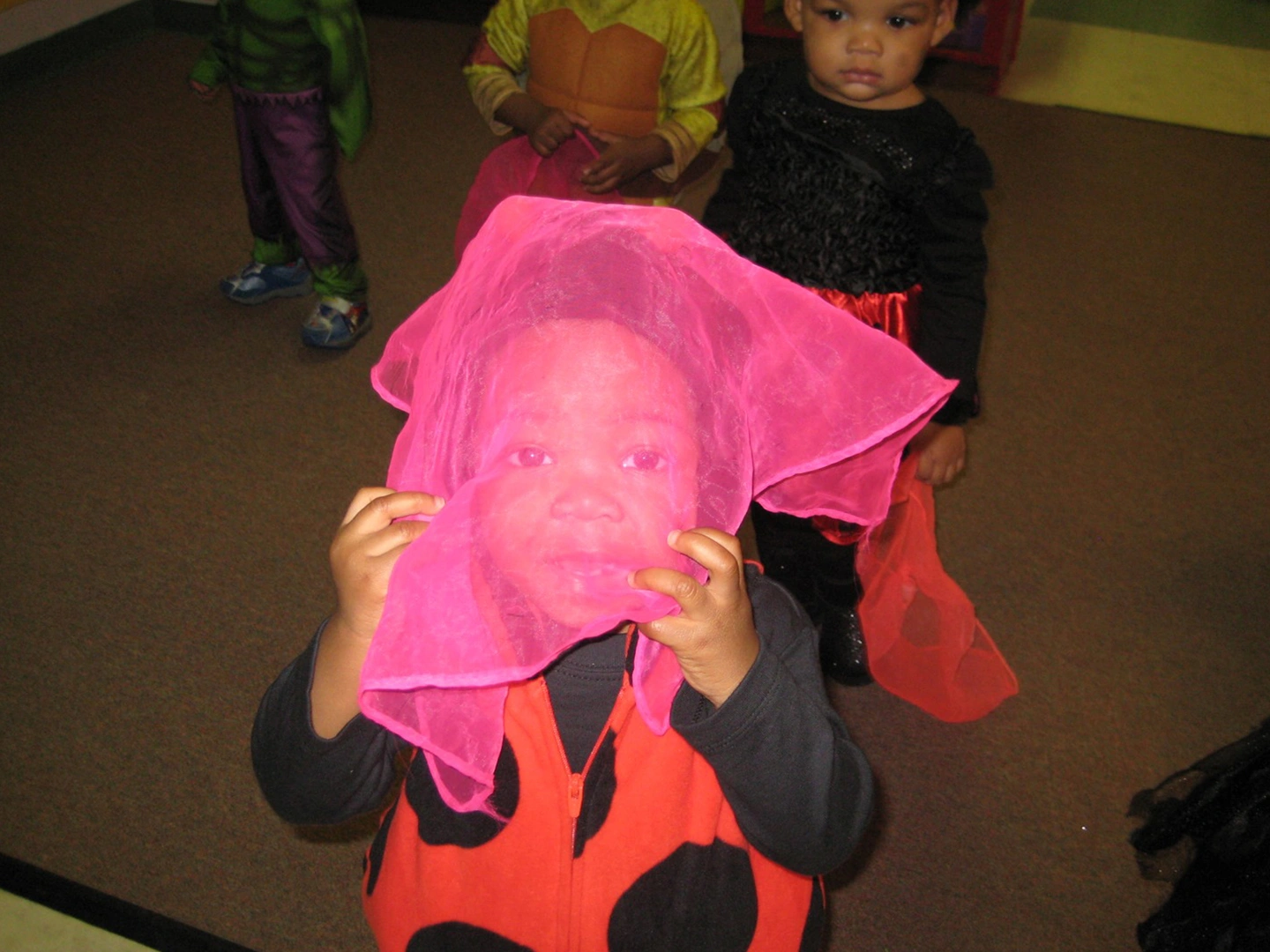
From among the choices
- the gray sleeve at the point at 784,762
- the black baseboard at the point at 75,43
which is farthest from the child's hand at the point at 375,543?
the black baseboard at the point at 75,43

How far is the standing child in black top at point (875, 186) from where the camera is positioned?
1.17 metres

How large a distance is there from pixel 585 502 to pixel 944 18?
855 millimetres

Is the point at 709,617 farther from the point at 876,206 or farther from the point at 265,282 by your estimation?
the point at 265,282

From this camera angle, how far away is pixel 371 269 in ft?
8.41

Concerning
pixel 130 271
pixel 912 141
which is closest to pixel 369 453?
pixel 130 271

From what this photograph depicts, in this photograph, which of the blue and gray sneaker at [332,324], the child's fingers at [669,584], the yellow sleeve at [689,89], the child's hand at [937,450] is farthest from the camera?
the blue and gray sneaker at [332,324]

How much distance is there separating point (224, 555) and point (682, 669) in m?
1.26

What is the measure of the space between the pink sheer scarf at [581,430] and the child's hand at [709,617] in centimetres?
2

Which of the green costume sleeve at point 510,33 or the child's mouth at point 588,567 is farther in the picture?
the green costume sleeve at point 510,33

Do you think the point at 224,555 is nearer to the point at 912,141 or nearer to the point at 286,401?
the point at 286,401

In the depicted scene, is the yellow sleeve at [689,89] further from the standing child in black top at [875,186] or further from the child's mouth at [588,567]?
the child's mouth at [588,567]

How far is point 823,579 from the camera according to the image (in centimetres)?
151

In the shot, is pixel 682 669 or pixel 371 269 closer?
pixel 682 669

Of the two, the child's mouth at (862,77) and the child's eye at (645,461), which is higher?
the child's mouth at (862,77)
